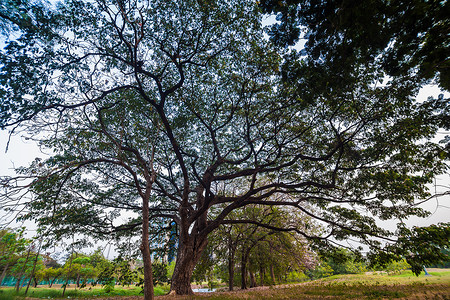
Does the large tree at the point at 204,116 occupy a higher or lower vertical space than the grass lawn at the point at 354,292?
higher

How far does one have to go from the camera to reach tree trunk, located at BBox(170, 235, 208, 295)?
8.19 metres

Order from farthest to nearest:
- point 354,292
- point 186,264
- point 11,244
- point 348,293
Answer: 1. point 11,244
2. point 186,264
3. point 354,292
4. point 348,293

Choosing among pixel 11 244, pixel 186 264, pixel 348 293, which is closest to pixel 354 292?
pixel 348 293

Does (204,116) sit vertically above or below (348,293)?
above

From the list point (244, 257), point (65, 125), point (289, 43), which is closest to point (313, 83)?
point (289, 43)

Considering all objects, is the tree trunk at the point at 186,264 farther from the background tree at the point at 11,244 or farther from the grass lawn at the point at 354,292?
the background tree at the point at 11,244

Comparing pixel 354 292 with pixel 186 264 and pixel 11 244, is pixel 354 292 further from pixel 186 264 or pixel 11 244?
pixel 11 244

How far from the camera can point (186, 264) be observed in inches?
333

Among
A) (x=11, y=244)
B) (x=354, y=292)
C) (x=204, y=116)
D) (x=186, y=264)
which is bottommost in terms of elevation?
(x=354, y=292)

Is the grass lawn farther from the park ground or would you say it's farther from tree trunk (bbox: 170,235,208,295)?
tree trunk (bbox: 170,235,208,295)

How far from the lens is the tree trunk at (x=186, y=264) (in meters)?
8.19

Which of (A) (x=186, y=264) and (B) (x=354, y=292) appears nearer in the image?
(B) (x=354, y=292)

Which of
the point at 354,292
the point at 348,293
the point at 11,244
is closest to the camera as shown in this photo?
the point at 348,293

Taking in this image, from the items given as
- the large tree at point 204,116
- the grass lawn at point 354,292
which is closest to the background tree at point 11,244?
the large tree at point 204,116
